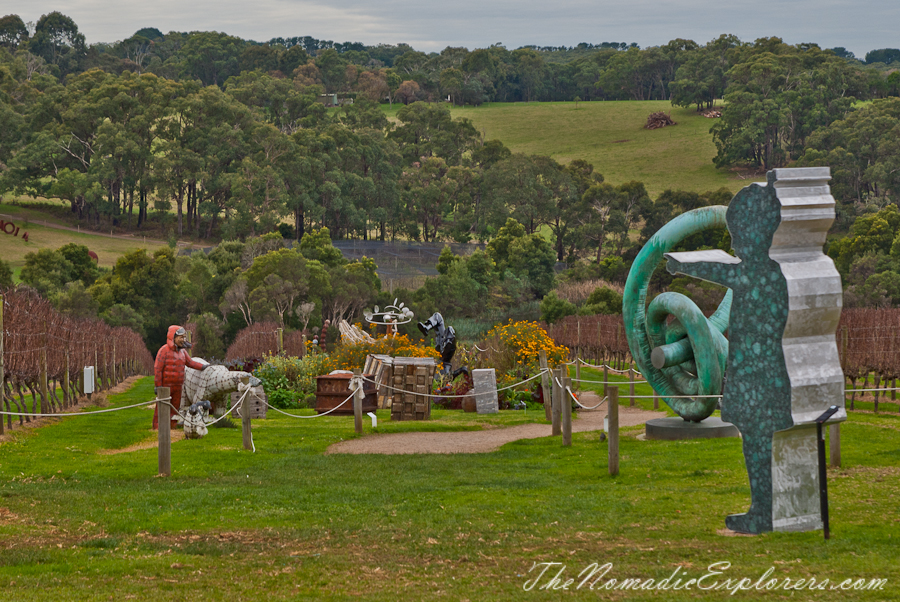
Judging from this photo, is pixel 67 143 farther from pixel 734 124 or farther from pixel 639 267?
pixel 639 267

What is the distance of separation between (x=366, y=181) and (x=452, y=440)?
2323 inches

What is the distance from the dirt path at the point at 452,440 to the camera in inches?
597

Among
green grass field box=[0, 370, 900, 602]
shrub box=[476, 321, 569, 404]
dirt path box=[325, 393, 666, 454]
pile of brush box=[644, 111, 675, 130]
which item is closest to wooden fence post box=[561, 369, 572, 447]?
green grass field box=[0, 370, 900, 602]

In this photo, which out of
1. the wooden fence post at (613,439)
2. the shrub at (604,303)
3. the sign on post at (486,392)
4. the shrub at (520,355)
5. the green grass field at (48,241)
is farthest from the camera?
the green grass field at (48,241)

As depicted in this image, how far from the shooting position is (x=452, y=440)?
54.5 ft

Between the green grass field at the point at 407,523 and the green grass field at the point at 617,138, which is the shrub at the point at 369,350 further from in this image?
the green grass field at the point at 617,138

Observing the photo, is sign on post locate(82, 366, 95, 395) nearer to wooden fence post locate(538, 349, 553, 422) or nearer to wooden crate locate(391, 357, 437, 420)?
wooden crate locate(391, 357, 437, 420)

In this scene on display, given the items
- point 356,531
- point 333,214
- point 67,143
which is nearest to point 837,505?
point 356,531

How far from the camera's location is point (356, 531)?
8.84 meters

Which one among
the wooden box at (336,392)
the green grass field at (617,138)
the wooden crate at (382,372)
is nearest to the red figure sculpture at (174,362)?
the wooden box at (336,392)

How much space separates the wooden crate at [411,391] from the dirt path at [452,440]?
195 cm

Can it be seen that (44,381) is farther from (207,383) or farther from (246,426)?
(246,426)

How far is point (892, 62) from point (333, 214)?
111 metres

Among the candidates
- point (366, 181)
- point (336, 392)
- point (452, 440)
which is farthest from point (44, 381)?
point (366, 181)
